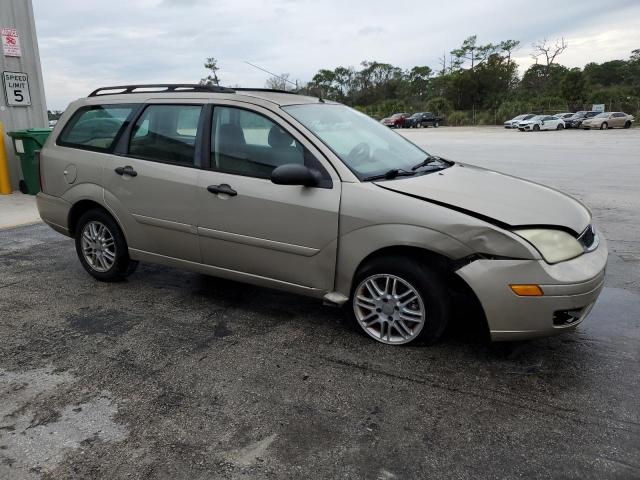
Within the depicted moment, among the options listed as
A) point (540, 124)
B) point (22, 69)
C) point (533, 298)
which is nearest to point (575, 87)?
point (540, 124)

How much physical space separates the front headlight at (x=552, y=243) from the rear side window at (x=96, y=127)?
11.3 feet

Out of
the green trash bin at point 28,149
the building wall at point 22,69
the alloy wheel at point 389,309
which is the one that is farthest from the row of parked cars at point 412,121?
the alloy wheel at point 389,309

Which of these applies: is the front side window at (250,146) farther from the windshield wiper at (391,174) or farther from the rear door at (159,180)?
the windshield wiper at (391,174)

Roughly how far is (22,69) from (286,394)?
953cm

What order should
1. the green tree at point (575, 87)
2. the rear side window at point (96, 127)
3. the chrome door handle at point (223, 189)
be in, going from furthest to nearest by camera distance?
the green tree at point (575, 87) < the rear side window at point (96, 127) < the chrome door handle at point (223, 189)

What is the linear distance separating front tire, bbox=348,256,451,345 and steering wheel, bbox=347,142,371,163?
2.59ft

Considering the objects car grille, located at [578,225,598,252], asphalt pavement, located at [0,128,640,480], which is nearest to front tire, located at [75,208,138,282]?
asphalt pavement, located at [0,128,640,480]

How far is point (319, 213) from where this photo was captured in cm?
366

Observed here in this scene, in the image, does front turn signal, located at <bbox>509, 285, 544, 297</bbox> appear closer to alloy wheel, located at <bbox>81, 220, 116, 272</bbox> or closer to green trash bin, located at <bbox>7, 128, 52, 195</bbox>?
alloy wheel, located at <bbox>81, 220, 116, 272</bbox>

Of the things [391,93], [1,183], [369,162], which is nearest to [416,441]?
[369,162]

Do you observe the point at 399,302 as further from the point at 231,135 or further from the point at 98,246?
the point at 98,246

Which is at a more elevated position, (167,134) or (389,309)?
(167,134)

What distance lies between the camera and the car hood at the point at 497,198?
3.30 metres

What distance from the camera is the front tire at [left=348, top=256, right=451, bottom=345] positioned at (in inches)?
135
